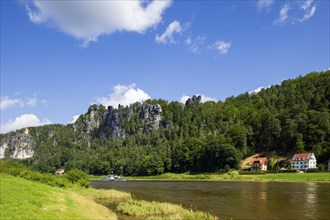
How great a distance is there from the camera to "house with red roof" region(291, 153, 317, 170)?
138 meters

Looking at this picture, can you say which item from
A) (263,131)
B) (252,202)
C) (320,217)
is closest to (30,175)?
(252,202)

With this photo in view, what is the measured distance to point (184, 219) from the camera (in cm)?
3747

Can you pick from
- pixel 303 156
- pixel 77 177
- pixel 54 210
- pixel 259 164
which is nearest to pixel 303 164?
pixel 303 156

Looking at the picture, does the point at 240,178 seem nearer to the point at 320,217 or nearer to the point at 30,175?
the point at 30,175

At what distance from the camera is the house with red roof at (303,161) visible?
13755cm

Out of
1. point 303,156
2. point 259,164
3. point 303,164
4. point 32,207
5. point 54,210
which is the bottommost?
point 54,210

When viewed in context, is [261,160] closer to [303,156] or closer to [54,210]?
[303,156]

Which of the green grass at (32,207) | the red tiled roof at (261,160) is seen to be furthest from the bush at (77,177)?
the red tiled roof at (261,160)

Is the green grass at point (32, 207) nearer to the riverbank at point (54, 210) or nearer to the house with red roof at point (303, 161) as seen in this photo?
the riverbank at point (54, 210)

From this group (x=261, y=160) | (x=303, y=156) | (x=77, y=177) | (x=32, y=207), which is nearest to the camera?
(x=32, y=207)

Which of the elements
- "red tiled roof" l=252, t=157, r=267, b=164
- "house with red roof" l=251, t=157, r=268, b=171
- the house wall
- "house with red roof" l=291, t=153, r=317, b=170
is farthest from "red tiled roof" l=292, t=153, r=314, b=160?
"red tiled roof" l=252, t=157, r=267, b=164

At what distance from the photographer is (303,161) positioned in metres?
142

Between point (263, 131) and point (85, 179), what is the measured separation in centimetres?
12829

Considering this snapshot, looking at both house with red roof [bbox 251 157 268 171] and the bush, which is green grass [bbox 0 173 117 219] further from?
house with red roof [bbox 251 157 268 171]
